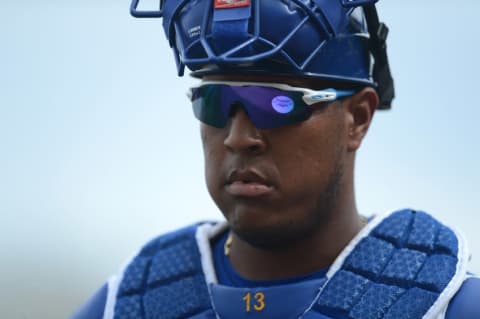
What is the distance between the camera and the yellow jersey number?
294 cm

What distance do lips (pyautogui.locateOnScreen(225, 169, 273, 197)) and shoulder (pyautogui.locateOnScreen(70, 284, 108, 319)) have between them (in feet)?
2.50

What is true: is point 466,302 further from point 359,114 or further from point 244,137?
point 244,137

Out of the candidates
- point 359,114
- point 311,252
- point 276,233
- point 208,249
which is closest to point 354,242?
point 311,252

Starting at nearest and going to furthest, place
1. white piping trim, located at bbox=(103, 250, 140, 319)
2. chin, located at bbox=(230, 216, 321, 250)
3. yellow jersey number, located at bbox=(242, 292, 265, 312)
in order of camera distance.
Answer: chin, located at bbox=(230, 216, 321, 250) → yellow jersey number, located at bbox=(242, 292, 265, 312) → white piping trim, located at bbox=(103, 250, 140, 319)

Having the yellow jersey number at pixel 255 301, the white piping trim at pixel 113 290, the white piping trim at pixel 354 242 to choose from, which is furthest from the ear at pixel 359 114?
the white piping trim at pixel 113 290

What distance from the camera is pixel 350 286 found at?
2906 mm

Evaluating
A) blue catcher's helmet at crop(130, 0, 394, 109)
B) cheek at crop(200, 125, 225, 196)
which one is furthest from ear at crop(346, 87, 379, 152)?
cheek at crop(200, 125, 225, 196)

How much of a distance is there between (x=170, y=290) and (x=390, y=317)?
79 centimetres

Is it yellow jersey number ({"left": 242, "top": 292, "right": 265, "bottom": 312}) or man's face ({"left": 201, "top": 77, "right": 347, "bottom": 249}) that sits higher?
man's face ({"left": 201, "top": 77, "right": 347, "bottom": 249})

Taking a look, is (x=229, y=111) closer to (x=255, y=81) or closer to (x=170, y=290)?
(x=255, y=81)

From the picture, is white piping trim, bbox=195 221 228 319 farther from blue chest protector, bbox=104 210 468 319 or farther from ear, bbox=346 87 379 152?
ear, bbox=346 87 379 152

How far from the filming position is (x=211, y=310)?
3.05m

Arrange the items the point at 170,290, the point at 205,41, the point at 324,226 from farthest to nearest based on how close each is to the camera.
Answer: the point at 170,290, the point at 324,226, the point at 205,41

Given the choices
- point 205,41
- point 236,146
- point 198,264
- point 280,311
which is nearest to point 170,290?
point 198,264
